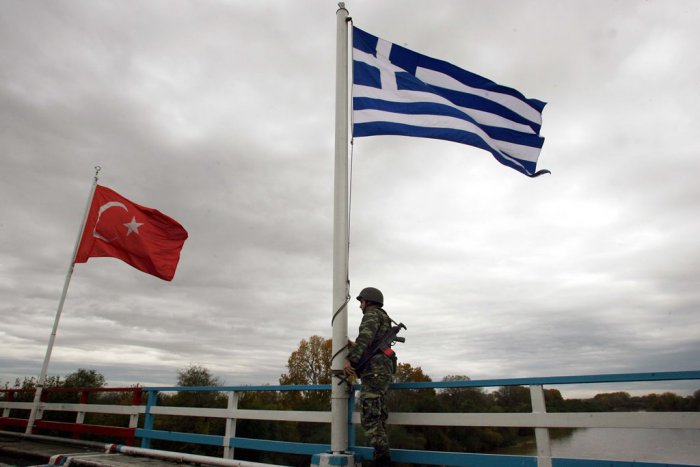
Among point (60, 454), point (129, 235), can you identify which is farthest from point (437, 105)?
point (129, 235)

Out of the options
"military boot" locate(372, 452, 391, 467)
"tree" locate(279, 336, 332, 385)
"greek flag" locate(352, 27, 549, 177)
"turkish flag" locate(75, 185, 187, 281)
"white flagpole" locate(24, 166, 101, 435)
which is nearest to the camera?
"military boot" locate(372, 452, 391, 467)

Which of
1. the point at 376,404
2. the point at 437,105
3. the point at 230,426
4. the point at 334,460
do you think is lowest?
the point at 334,460

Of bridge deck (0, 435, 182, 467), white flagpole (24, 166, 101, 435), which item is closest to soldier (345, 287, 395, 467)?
bridge deck (0, 435, 182, 467)

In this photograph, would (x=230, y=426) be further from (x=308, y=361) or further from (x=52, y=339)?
(x=308, y=361)

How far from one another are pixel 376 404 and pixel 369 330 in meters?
0.75

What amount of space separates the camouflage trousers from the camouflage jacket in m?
0.18

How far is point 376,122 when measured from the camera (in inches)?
228

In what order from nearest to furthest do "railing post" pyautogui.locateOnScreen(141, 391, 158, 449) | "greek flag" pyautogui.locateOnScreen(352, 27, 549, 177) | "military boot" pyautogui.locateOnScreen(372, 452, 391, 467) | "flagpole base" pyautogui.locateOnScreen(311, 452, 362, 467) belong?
"flagpole base" pyautogui.locateOnScreen(311, 452, 362, 467), "military boot" pyautogui.locateOnScreen(372, 452, 391, 467), "greek flag" pyautogui.locateOnScreen(352, 27, 549, 177), "railing post" pyautogui.locateOnScreen(141, 391, 158, 449)

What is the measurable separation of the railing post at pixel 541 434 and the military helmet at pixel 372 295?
184 centimetres

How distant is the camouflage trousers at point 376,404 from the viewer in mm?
4484

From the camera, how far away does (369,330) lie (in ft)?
15.8

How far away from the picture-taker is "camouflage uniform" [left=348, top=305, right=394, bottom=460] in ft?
14.8

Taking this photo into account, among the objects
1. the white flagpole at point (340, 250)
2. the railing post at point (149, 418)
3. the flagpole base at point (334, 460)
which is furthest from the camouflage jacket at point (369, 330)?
the railing post at point (149, 418)

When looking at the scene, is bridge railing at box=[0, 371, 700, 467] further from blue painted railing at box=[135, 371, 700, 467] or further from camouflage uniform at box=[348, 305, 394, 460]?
camouflage uniform at box=[348, 305, 394, 460]
